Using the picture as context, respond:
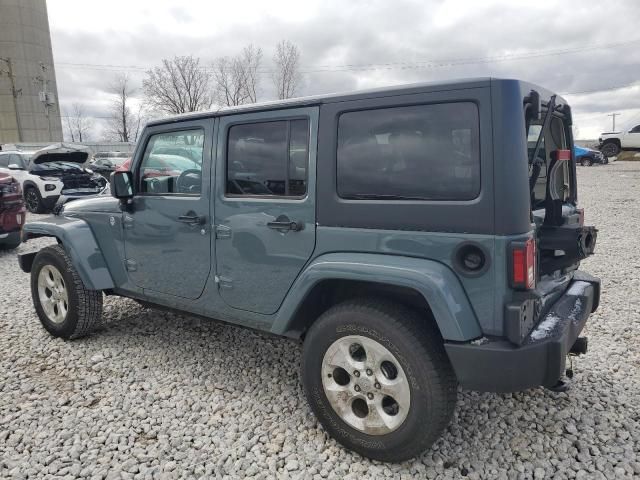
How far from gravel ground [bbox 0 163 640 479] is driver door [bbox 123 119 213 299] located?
675 millimetres

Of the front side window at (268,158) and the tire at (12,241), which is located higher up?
the front side window at (268,158)

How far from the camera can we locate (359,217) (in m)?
2.43

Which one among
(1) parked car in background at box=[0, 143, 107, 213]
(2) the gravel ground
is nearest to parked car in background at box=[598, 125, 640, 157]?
(2) the gravel ground

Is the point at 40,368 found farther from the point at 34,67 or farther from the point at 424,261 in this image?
the point at 34,67

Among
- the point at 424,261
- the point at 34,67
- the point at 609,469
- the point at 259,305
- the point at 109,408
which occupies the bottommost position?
the point at 609,469

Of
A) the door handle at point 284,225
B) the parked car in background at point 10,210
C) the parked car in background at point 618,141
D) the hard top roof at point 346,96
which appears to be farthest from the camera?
the parked car in background at point 618,141

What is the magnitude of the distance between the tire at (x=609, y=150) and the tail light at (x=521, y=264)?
→ 3046 cm

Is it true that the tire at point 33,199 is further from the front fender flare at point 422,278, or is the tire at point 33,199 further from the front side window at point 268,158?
the front fender flare at point 422,278

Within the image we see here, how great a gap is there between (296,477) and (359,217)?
136 cm

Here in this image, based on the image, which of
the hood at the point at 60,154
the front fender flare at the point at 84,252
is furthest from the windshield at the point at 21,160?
the front fender flare at the point at 84,252

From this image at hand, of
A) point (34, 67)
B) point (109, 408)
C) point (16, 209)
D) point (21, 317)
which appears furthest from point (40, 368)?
point (34, 67)

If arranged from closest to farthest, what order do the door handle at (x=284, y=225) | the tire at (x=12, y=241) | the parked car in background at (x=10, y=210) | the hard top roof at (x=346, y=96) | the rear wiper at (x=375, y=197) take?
the hard top roof at (x=346, y=96), the rear wiper at (x=375, y=197), the door handle at (x=284, y=225), the parked car in background at (x=10, y=210), the tire at (x=12, y=241)

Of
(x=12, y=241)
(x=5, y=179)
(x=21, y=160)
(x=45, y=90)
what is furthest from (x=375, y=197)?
(x=45, y=90)

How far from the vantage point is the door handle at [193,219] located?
3068 millimetres
